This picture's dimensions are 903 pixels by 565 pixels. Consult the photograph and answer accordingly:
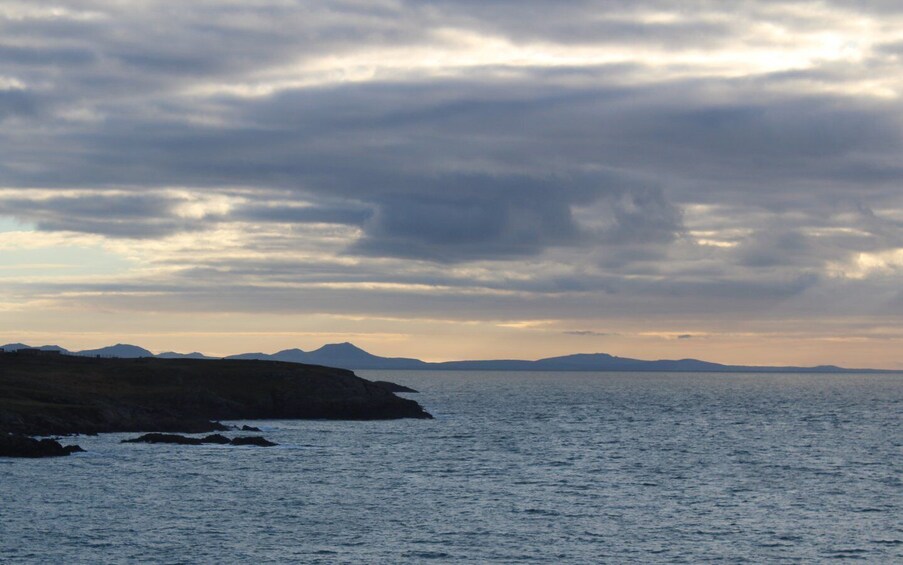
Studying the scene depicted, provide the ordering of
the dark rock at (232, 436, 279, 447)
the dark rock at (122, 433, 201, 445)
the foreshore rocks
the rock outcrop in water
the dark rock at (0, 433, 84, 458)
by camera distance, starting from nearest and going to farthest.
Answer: the dark rock at (0, 433, 84, 458), the dark rock at (122, 433, 201, 445), the foreshore rocks, the dark rock at (232, 436, 279, 447), the rock outcrop in water

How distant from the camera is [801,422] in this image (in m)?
176

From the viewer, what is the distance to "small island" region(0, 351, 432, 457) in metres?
124

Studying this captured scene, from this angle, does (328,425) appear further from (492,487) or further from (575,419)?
(492,487)

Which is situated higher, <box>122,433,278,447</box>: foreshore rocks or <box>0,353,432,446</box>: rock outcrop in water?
<box>0,353,432,446</box>: rock outcrop in water

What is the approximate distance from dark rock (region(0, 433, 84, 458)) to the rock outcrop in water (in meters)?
20.9

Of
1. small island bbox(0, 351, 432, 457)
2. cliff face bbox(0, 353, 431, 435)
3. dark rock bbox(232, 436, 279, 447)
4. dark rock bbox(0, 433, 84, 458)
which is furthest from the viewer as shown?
cliff face bbox(0, 353, 431, 435)

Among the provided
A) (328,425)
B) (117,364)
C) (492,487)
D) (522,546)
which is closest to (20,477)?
(492,487)

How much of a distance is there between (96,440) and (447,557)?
65.7m

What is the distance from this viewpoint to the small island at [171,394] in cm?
12375

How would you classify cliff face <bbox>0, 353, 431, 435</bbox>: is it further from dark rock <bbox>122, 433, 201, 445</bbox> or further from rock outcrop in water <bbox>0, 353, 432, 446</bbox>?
dark rock <bbox>122, 433, 201, 445</bbox>

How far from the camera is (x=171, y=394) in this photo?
154 meters

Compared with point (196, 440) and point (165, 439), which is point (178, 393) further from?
point (165, 439)

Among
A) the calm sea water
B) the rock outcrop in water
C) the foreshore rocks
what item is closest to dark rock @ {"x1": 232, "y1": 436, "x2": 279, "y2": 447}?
the foreshore rocks

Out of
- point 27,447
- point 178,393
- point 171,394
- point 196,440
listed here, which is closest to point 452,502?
point 27,447
